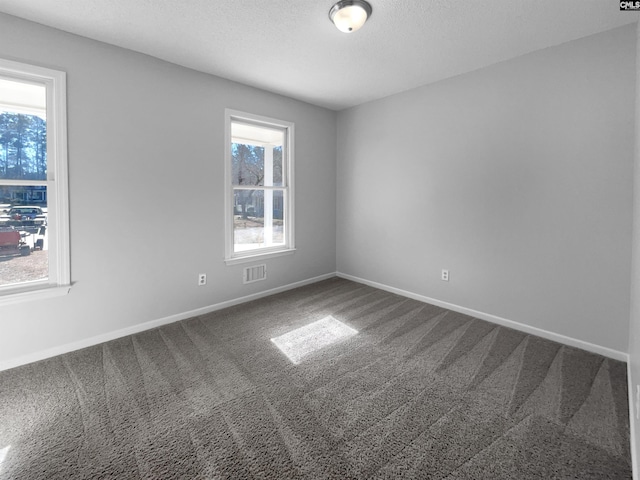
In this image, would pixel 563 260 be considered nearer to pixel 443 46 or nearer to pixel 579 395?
pixel 579 395

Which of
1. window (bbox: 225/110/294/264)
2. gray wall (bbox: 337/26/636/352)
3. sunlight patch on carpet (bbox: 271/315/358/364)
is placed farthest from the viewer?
window (bbox: 225/110/294/264)

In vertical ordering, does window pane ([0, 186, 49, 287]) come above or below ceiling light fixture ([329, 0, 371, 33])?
below

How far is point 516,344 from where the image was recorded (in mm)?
2691

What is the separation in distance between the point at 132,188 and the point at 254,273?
166cm

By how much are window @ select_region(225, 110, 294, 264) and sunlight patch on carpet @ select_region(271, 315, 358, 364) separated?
1.24 metres

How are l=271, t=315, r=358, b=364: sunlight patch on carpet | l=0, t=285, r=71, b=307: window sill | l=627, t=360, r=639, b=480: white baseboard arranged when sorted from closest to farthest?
l=627, t=360, r=639, b=480: white baseboard, l=0, t=285, r=71, b=307: window sill, l=271, t=315, r=358, b=364: sunlight patch on carpet

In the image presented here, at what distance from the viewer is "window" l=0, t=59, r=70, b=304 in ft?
7.50

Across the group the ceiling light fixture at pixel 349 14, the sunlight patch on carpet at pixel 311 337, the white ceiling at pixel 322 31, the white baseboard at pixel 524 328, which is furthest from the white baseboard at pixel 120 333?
the ceiling light fixture at pixel 349 14

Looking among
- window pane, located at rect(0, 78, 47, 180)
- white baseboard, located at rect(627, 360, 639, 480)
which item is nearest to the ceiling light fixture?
window pane, located at rect(0, 78, 47, 180)

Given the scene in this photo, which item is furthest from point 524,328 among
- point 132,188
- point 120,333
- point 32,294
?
point 32,294

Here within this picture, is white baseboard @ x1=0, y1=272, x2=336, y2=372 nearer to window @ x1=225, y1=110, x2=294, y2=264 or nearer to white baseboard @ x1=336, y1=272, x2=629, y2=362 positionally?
window @ x1=225, y1=110, x2=294, y2=264

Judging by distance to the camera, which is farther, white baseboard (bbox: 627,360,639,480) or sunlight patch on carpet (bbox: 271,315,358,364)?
sunlight patch on carpet (bbox: 271,315,358,364)

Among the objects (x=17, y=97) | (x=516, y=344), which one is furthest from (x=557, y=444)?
(x=17, y=97)

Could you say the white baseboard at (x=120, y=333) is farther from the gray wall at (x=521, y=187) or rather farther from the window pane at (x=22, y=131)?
the gray wall at (x=521, y=187)
